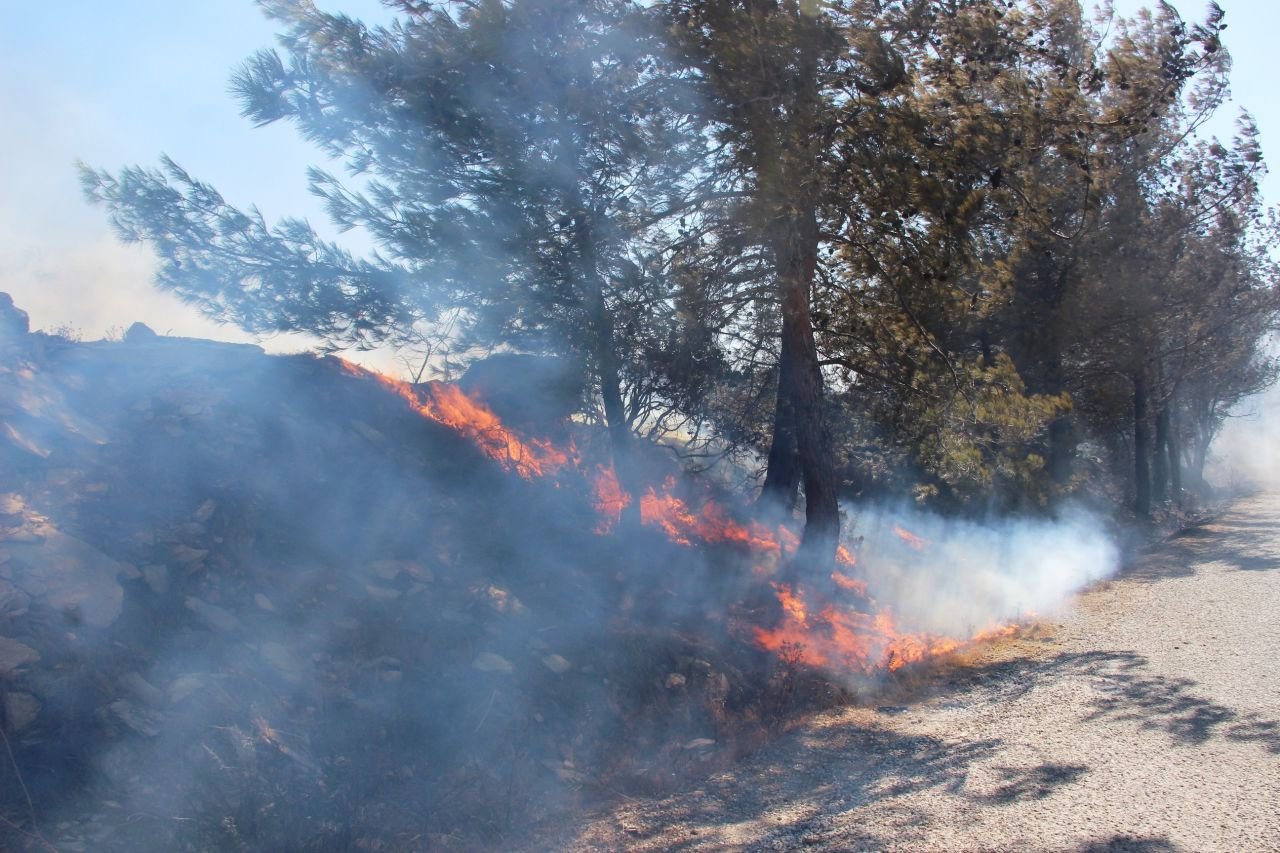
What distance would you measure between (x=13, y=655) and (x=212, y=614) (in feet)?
4.40

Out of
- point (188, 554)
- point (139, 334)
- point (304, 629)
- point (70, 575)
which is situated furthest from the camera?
point (139, 334)

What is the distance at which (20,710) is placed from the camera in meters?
5.46

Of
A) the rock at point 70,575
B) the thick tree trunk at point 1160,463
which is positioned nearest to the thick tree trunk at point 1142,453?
the thick tree trunk at point 1160,463

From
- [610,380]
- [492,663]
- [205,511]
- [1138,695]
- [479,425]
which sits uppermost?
[610,380]

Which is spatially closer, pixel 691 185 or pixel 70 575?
pixel 70 575

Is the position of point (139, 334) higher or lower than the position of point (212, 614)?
higher

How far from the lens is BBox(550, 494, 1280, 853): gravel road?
548 cm

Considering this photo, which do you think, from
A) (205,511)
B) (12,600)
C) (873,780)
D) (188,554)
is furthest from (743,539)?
(12,600)

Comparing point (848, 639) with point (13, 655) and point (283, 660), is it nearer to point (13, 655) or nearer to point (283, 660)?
point (283, 660)

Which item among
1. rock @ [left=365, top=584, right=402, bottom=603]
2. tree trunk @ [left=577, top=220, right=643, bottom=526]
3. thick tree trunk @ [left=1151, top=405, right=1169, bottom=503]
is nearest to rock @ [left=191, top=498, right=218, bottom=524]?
rock @ [left=365, top=584, right=402, bottom=603]

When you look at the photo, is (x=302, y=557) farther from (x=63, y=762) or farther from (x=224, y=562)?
(x=63, y=762)

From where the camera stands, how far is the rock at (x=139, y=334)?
33.5 ft

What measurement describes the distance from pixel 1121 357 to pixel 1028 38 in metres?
14.6

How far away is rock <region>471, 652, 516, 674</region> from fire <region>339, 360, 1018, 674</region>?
3281mm
